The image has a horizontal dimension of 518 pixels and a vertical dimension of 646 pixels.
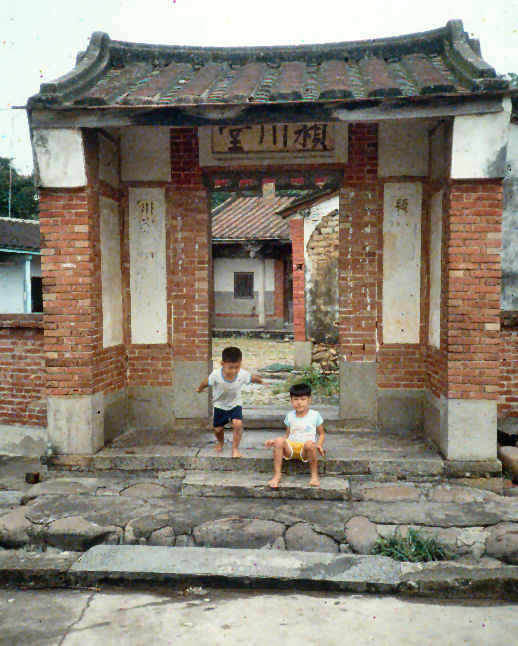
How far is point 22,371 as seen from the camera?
6.83 metres

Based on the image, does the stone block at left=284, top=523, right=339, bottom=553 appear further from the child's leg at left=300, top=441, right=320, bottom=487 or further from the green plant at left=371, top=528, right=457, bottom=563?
the child's leg at left=300, top=441, right=320, bottom=487

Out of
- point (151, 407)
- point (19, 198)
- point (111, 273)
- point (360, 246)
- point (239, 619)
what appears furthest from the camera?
point (19, 198)

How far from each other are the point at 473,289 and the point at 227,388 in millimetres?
2606

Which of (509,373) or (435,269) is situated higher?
(435,269)

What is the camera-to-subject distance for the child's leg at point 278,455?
208 inches

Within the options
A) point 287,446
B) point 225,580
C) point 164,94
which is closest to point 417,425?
point 287,446

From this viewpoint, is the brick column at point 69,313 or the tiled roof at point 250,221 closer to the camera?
the brick column at point 69,313

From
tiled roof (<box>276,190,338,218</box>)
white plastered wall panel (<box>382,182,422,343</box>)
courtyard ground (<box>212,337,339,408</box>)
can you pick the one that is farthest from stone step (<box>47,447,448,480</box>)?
tiled roof (<box>276,190,338,218</box>)

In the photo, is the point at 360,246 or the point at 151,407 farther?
the point at 151,407

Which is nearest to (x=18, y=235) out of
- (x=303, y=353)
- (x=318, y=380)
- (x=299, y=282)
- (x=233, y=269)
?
(x=299, y=282)

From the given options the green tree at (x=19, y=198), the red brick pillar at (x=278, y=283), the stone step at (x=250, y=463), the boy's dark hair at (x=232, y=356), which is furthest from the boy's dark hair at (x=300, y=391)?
the green tree at (x=19, y=198)

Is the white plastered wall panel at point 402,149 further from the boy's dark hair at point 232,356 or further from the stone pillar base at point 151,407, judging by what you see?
the stone pillar base at point 151,407

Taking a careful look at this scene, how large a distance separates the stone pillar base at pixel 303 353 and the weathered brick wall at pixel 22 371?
7.57 meters

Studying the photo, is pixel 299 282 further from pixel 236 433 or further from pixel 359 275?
pixel 236 433
